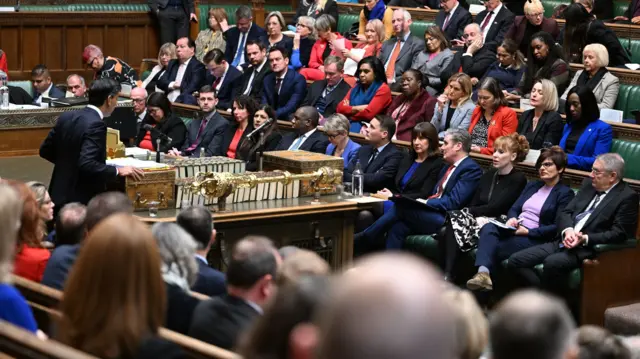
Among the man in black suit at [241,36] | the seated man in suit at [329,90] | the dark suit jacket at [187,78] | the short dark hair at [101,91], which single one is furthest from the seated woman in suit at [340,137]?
the man in black suit at [241,36]

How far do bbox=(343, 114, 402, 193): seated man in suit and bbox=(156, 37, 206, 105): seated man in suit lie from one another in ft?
11.1

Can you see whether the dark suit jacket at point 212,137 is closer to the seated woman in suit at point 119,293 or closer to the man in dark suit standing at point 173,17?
the man in dark suit standing at point 173,17

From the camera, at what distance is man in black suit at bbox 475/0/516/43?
1023 centimetres

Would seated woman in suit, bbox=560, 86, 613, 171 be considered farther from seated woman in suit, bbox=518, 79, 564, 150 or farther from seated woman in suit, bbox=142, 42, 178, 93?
seated woman in suit, bbox=142, 42, 178, 93

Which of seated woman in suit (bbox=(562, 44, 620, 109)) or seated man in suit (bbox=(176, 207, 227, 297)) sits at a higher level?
seated woman in suit (bbox=(562, 44, 620, 109))

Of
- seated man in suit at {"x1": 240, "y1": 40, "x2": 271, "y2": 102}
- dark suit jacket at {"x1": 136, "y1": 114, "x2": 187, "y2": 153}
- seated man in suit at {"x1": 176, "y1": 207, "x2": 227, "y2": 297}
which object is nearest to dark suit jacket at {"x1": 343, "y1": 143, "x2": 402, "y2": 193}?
dark suit jacket at {"x1": 136, "y1": 114, "x2": 187, "y2": 153}

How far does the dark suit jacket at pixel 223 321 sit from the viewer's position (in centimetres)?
338

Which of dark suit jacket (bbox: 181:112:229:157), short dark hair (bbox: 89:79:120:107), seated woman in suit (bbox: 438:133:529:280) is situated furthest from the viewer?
dark suit jacket (bbox: 181:112:229:157)

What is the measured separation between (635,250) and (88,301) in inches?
Result: 176

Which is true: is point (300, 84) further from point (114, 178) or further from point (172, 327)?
point (172, 327)

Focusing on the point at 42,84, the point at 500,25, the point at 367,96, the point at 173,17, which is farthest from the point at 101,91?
the point at 173,17

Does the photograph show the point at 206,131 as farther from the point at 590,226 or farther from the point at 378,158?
the point at 590,226

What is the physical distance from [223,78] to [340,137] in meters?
3.02

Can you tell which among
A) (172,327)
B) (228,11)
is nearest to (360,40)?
(228,11)
